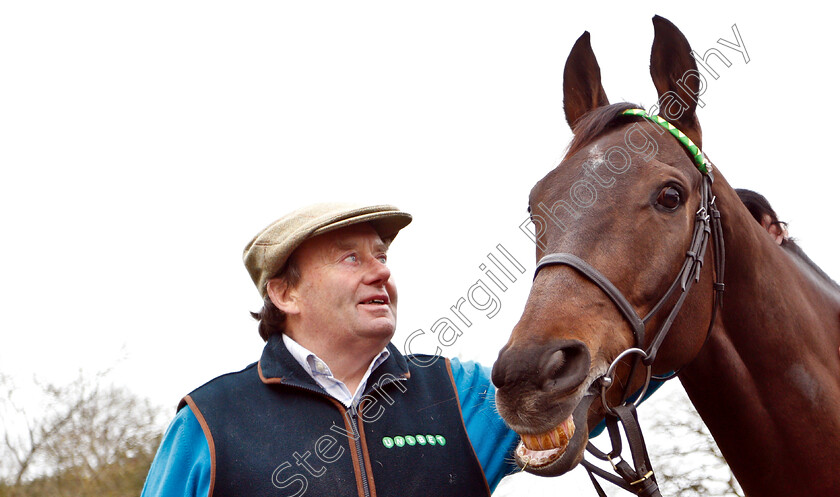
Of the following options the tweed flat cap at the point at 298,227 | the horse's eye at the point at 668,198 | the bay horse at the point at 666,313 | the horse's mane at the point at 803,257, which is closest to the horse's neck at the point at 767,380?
the bay horse at the point at 666,313

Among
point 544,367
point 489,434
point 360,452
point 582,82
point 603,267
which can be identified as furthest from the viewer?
point 582,82

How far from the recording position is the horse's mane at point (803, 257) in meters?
3.17

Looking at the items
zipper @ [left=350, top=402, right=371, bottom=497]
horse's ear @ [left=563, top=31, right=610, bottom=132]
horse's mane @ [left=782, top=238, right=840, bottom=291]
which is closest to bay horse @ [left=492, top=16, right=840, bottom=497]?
horse's mane @ [left=782, top=238, right=840, bottom=291]

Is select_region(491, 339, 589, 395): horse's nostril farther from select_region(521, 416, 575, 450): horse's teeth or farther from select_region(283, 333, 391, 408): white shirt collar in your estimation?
select_region(283, 333, 391, 408): white shirt collar

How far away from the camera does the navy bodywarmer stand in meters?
2.69

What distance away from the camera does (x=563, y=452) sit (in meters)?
2.10

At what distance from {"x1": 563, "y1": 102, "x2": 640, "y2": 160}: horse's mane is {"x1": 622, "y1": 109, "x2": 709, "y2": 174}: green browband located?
60 mm

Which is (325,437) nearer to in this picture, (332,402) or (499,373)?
(332,402)

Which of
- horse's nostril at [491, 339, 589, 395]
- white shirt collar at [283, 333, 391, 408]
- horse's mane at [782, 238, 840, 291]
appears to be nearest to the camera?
horse's nostril at [491, 339, 589, 395]

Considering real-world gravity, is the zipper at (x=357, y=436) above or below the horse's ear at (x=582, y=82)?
below

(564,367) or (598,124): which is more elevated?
(598,124)

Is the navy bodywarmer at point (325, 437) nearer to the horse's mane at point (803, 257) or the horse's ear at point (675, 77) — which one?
the horse's ear at point (675, 77)

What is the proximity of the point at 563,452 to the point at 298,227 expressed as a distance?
1.63 metres

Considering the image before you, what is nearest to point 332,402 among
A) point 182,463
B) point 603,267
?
point 182,463
